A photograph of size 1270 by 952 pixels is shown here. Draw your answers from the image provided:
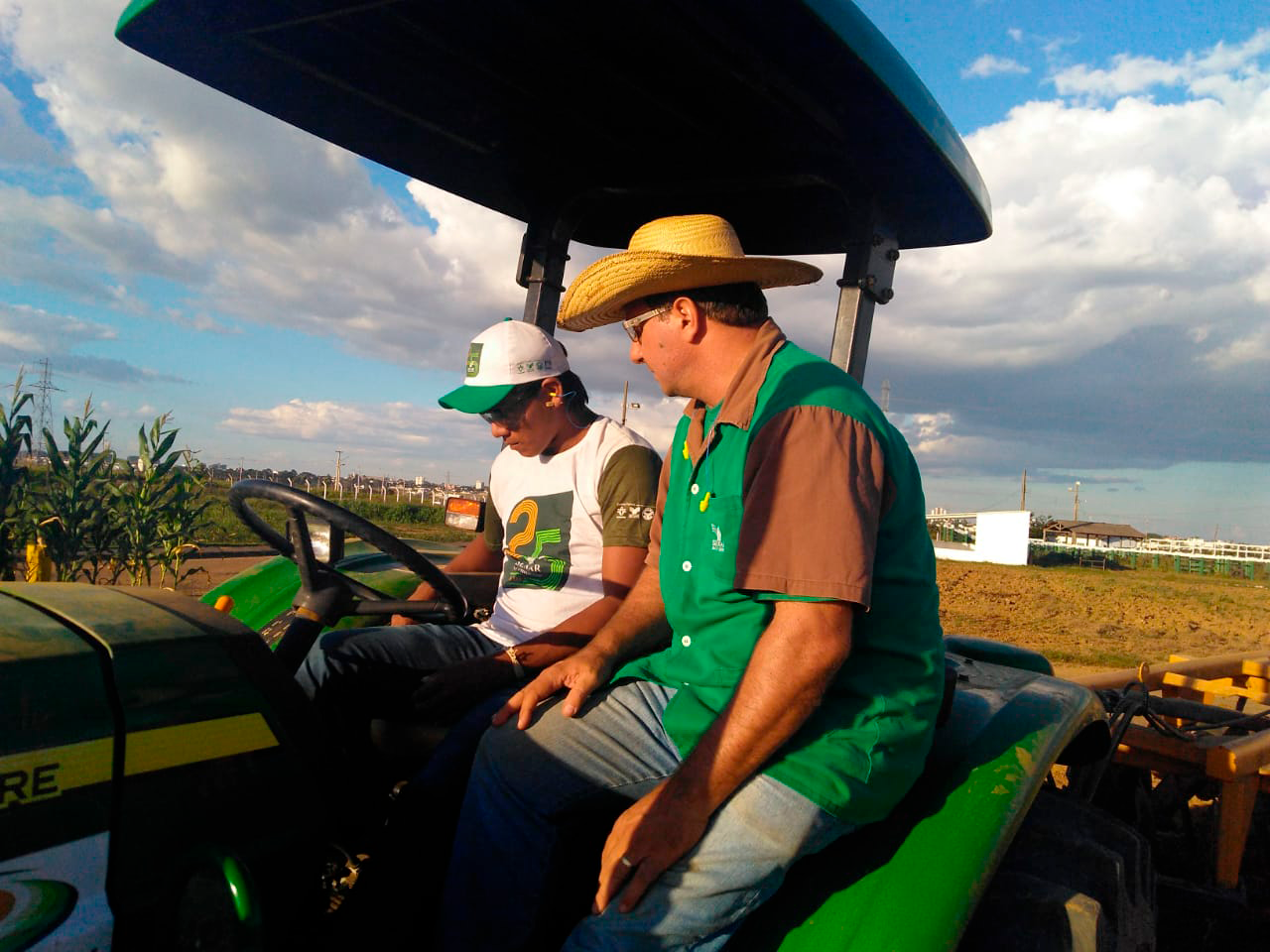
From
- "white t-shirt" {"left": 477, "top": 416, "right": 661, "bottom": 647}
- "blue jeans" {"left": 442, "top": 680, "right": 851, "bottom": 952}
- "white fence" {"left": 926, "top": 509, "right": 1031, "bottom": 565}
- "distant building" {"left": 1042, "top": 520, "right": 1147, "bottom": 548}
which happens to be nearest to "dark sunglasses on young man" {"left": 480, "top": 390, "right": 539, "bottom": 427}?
"white t-shirt" {"left": 477, "top": 416, "right": 661, "bottom": 647}

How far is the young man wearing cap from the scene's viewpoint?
81.3 inches

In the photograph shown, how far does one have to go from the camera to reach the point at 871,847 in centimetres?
146

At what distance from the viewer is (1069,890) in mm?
1562

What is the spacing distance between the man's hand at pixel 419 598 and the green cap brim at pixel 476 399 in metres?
0.51

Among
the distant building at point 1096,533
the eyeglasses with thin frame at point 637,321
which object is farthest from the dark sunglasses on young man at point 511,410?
the distant building at point 1096,533

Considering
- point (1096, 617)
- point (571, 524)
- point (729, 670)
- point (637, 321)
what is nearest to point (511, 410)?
point (571, 524)

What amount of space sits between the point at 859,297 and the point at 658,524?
2.46ft

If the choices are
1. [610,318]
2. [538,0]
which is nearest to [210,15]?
[538,0]

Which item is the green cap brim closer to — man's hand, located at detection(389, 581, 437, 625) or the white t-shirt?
the white t-shirt

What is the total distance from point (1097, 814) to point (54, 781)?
6.41 ft

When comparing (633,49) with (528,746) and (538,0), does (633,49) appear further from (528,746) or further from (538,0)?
(528,746)

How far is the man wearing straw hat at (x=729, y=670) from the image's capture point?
52.8 inches

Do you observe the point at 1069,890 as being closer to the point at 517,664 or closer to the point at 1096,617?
the point at 517,664

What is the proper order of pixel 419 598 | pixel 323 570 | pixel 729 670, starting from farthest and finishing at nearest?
pixel 419 598 < pixel 323 570 < pixel 729 670
